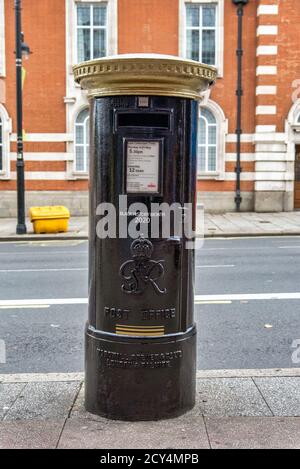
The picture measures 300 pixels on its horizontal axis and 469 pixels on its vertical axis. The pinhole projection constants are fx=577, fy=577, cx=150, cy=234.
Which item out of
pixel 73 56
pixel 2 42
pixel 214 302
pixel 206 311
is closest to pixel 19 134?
pixel 73 56

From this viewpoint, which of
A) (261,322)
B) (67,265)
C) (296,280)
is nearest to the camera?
(261,322)

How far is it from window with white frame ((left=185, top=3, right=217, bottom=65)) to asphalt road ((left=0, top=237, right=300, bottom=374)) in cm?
1268

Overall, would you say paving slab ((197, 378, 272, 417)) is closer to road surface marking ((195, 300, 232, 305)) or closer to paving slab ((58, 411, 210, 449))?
paving slab ((58, 411, 210, 449))

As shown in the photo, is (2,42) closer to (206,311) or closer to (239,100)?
(239,100)

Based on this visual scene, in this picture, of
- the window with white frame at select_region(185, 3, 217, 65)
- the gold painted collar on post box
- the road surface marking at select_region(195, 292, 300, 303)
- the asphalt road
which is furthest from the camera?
the window with white frame at select_region(185, 3, 217, 65)

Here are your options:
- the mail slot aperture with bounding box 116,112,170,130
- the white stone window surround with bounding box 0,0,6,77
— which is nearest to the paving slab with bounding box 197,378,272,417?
the mail slot aperture with bounding box 116,112,170,130

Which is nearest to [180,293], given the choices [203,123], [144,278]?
[144,278]

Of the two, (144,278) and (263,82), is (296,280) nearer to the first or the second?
(144,278)

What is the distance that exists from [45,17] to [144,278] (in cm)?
2083

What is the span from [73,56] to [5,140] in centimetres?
424

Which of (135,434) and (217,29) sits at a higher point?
(217,29)

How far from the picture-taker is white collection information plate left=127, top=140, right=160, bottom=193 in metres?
3.78

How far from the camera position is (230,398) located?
4328 millimetres

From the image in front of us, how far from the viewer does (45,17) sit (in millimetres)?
22344
